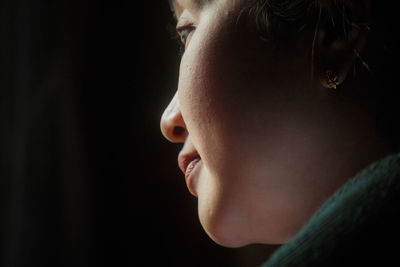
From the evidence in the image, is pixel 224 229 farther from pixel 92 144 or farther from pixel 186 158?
pixel 92 144

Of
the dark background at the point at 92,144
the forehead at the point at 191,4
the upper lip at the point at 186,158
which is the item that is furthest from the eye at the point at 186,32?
the dark background at the point at 92,144

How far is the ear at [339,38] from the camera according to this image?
378mm

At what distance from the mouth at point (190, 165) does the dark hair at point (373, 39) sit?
0.15 metres

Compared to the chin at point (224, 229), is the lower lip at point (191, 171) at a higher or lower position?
higher

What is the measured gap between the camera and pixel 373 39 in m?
0.39

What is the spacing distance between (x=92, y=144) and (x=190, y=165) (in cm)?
28

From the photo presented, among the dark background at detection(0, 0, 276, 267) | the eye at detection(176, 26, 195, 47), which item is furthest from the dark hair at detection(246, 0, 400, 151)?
the dark background at detection(0, 0, 276, 267)

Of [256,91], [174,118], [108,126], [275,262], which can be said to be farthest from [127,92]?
[275,262]

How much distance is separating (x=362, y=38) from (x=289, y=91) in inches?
3.0

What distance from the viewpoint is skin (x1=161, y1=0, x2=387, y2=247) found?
1.25 ft

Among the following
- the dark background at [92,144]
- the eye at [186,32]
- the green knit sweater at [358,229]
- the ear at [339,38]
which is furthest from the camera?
the dark background at [92,144]

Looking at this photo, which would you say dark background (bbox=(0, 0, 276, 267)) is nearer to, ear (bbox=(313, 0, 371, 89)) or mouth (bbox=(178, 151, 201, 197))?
mouth (bbox=(178, 151, 201, 197))

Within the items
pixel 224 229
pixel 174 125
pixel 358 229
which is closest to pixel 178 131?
pixel 174 125

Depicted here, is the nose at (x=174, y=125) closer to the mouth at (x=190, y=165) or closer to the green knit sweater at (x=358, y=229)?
the mouth at (x=190, y=165)
